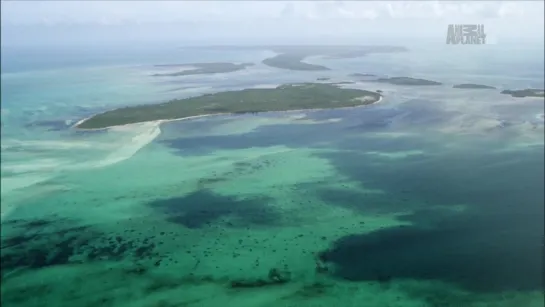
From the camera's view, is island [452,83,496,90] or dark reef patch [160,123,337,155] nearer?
dark reef patch [160,123,337,155]

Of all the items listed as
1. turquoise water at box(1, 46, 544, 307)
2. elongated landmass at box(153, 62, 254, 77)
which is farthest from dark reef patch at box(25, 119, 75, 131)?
elongated landmass at box(153, 62, 254, 77)

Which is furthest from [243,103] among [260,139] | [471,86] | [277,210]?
[471,86]

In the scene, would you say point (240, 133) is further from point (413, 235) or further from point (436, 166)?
point (413, 235)

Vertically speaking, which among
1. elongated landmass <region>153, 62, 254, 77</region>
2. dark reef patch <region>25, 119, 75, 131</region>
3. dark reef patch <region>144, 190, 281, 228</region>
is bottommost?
dark reef patch <region>144, 190, 281, 228</region>

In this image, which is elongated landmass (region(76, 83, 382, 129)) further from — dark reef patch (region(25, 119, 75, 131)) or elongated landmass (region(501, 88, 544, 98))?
elongated landmass (region(501, 88, 544, 98))

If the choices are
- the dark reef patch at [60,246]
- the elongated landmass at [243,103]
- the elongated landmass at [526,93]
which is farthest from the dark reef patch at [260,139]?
the elongated landmass at [526,93]

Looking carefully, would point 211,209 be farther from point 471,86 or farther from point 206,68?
point 206,68
